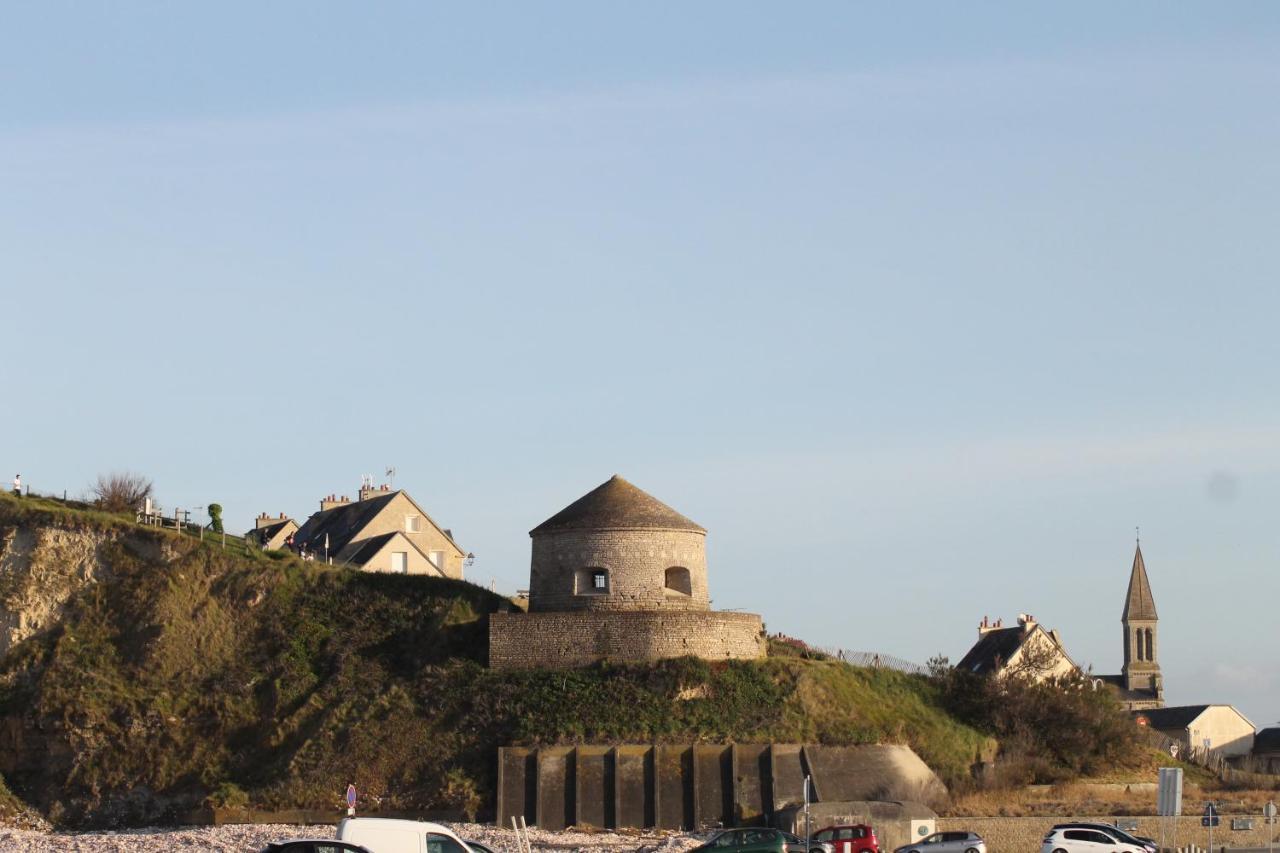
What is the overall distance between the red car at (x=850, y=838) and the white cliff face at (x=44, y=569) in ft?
95.4

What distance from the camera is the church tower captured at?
428 ft

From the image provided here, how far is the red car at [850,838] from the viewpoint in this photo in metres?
45.5

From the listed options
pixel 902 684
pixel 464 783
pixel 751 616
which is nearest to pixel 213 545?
pixel 464 783

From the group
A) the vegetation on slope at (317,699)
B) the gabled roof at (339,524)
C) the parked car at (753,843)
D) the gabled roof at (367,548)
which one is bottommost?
the parked car at (753,843)

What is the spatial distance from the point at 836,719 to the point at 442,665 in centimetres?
1303

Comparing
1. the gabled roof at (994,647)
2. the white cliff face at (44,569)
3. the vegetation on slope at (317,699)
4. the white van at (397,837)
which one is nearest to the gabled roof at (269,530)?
the white cliff face at (44,569)

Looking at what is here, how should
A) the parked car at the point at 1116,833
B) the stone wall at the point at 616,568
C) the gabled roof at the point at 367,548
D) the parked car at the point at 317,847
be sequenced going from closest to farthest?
the parked car at the point at 317,847
the parked car at the point at 1116,833
the stone wall at the point at 616,568
the gabled roof at the point at 367,548

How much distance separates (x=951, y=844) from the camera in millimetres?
46812

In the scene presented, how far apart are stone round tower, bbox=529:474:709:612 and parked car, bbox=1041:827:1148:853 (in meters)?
19.6

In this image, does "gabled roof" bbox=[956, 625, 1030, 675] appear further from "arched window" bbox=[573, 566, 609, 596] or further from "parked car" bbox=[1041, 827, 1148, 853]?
"parked car" bbox=[1041, 827, 1148, 853]

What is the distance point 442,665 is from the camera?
61781 mm

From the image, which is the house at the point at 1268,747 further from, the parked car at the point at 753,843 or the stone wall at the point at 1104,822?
the parked car at the point at 753,843

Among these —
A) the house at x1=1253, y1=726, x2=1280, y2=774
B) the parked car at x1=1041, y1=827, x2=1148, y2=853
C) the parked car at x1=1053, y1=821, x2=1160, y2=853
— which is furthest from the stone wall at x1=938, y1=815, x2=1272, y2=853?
the house at x1=1253, y1=726, x2=1280, y2=774

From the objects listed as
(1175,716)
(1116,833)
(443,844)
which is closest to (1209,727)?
(1175,716)
